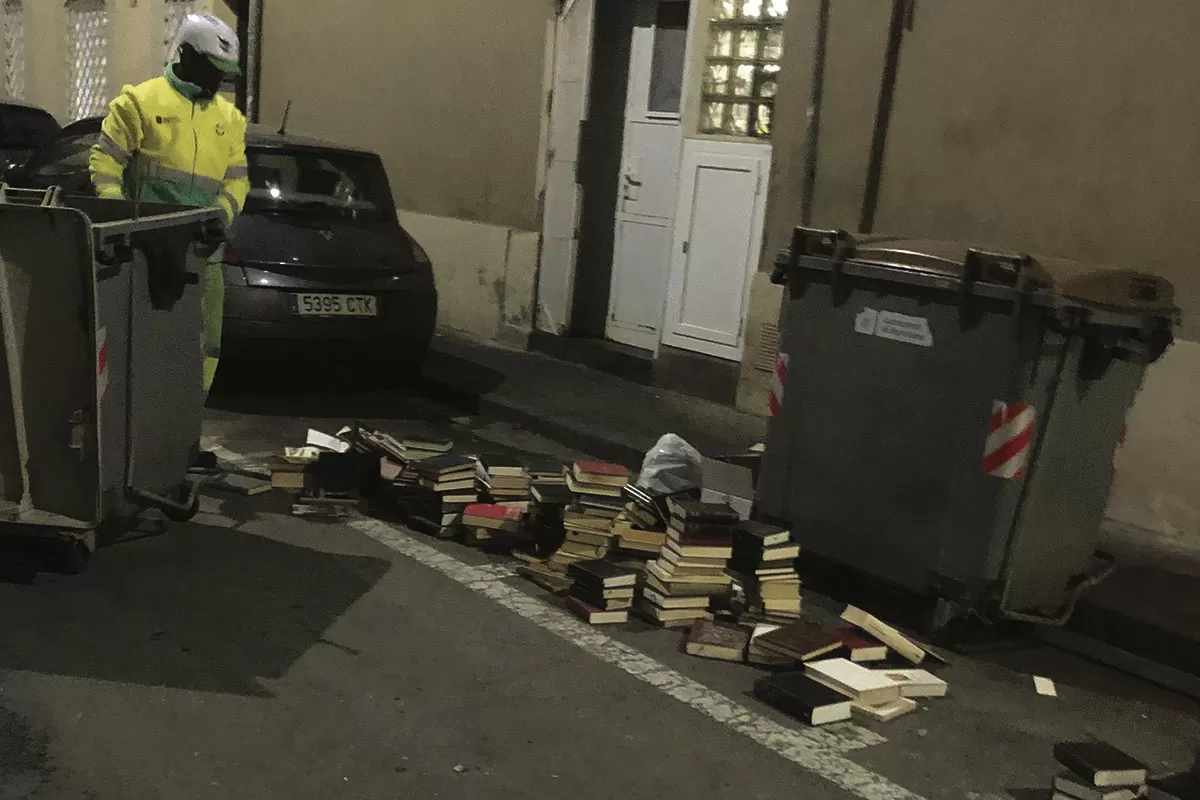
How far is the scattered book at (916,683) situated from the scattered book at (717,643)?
0.49 metres

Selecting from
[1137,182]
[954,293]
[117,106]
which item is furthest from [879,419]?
[117,106]

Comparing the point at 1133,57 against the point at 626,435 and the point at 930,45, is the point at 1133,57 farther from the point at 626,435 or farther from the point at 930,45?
the point at 626,435

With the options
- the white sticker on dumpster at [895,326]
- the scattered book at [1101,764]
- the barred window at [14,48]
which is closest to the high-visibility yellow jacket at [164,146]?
the white sticker on dumpster at [895,326]

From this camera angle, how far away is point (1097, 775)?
3422 millimetres

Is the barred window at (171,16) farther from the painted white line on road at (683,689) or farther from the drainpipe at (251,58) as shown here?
the painted white line on road at (683,689)

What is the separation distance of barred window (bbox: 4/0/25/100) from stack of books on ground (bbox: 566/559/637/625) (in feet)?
58.4

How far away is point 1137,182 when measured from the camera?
6180 millimetres

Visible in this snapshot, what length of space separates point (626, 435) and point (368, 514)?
1989 millimetres

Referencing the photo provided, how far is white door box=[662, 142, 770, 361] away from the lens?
8250mm

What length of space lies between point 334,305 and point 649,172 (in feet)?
9.84

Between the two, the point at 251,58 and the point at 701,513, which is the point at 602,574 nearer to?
the point at 701,513

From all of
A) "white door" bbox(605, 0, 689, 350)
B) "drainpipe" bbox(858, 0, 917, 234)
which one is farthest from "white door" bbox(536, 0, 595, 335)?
"drainpipe" bbox(858, 0, 917, 234)

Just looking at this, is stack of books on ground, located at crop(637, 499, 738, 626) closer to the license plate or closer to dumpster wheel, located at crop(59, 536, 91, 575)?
dumpster wheel, located at crop(59, 536, 91, 575)

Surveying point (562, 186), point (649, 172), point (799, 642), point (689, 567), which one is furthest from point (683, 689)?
point (562, 186)
